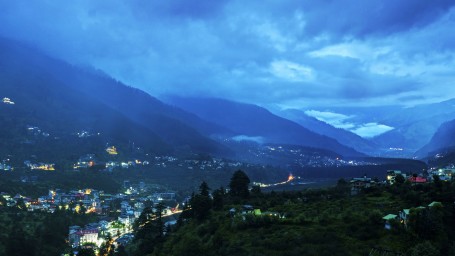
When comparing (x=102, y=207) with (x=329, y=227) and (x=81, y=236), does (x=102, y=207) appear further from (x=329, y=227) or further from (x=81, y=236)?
(x=329, y=227)

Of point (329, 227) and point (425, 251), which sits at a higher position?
point (329, 227)

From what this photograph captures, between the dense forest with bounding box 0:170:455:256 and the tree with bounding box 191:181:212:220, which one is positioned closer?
the dense forest with bounding box 0:170:455:256

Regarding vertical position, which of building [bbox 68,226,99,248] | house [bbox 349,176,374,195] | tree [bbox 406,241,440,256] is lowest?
building [bbox 68,226,99,248]

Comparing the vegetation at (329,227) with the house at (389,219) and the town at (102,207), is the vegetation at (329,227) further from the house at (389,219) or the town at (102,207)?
the town at (102,207)

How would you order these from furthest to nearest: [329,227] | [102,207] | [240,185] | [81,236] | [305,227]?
1. [102,207]
2. [81,236]
3. [240,185]
4. [305,227]
5. [329,227]

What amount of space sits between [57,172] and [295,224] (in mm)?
100923

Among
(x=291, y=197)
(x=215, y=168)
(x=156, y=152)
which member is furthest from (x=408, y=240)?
(x=156, y=152)

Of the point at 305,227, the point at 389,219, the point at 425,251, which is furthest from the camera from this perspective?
the point at 305,227

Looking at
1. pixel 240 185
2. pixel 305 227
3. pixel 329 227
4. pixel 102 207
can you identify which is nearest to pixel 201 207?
pixel 240 185

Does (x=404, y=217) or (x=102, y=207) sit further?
(x=102, y=207)

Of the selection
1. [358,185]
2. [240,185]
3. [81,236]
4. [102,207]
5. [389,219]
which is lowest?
[81,236]

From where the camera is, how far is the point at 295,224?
3412cm

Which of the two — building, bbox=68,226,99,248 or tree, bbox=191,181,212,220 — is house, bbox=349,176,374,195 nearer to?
tree, bbox=191,181,212,220

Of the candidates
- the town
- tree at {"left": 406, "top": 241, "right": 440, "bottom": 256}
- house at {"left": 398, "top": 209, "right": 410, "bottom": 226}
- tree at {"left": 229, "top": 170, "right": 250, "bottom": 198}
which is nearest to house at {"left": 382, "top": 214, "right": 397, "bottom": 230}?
house at {"left": 398, "top": 209, "right": 410, "bottom": 226}
